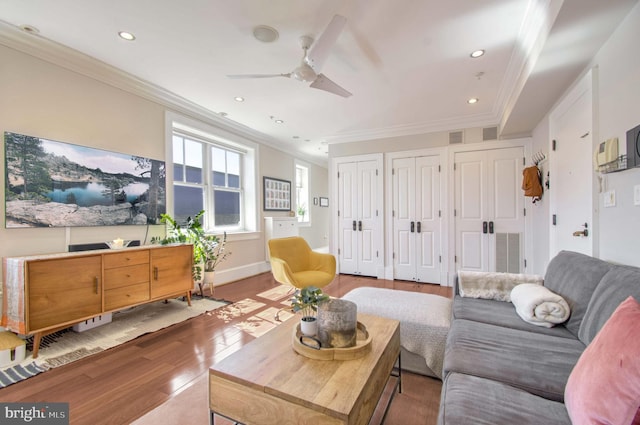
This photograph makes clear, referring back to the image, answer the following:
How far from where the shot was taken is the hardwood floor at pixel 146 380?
156 centimetres

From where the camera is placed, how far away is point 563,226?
269cm

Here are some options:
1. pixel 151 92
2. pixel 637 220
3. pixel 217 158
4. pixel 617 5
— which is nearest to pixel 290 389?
pixel 637 220

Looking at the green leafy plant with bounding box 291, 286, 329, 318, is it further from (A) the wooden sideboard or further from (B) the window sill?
(B) the window sill

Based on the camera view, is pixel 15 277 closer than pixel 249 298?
Yes

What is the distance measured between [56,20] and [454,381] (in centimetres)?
358

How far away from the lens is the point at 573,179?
2.43 metres

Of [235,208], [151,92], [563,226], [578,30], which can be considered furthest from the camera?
[235,208]

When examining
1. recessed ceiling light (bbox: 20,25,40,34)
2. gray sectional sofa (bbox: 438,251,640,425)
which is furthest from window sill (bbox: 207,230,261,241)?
gray sectional sofa (bbox: 438,251,640,425)

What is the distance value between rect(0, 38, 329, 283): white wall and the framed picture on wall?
209cm

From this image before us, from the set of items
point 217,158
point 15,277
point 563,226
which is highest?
point 217,158

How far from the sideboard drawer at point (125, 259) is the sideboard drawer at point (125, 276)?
0.04m

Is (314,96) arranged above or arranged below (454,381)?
above

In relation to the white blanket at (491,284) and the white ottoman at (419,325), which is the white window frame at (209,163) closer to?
the white ottoman at (419,325)

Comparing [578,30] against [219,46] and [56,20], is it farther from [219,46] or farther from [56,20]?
[56,20]
